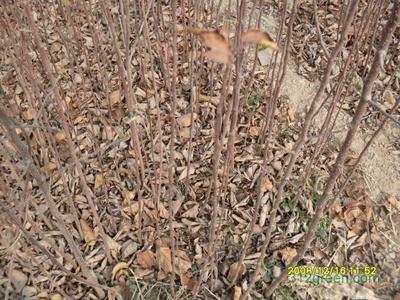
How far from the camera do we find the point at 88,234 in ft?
5.75

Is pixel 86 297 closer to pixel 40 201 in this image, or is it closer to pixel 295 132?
pixel 40 201

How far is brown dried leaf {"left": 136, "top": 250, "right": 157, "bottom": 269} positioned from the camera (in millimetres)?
1697

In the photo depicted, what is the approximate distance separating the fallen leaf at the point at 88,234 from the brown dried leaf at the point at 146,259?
21 cm

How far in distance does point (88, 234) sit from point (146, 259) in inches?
10.7

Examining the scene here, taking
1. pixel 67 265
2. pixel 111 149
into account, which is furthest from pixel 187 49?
pixel 67 265

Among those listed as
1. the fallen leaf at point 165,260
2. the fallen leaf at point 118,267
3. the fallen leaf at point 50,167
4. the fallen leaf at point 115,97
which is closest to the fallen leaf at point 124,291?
the fallen leaf at point 118,267

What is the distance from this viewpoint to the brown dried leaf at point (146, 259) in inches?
66.8

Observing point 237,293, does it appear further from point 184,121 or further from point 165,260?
point 184,121

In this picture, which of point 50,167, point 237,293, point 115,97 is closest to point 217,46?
point 237,293

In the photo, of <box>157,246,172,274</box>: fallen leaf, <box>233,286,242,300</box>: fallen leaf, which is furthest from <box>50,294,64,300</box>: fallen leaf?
<box>233,286,242,300</box>: fallen leaf

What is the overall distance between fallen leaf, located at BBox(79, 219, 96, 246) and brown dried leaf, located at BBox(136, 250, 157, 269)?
21 cm

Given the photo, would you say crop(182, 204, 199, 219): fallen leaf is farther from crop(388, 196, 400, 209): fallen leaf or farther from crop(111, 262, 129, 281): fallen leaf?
crop(388, 196, 400, 209): fallen leaf

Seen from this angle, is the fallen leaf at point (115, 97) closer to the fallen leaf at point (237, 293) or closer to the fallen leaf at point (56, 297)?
the fallen leaf at point (56, 297)

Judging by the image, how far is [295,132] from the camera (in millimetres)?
2176
